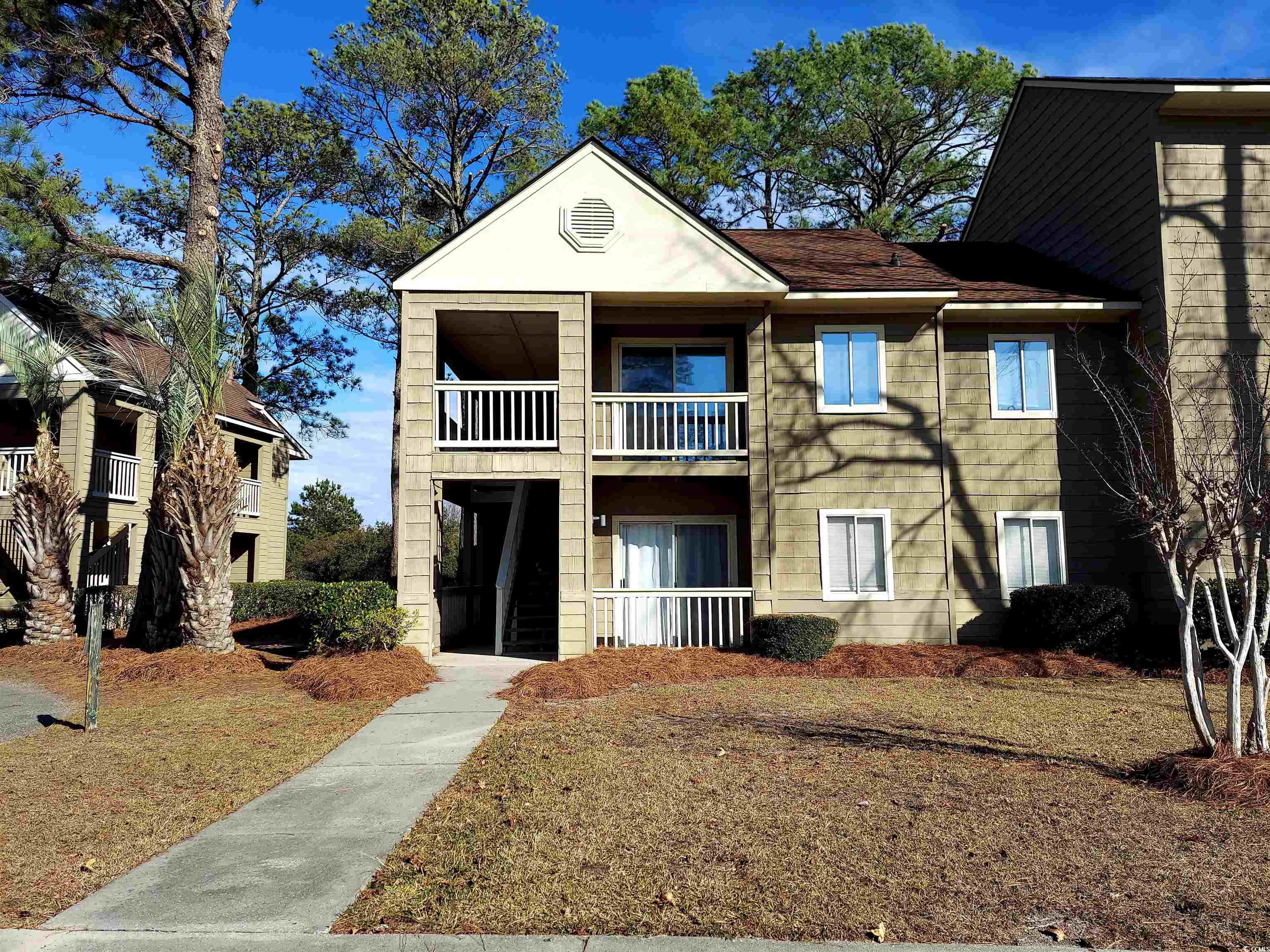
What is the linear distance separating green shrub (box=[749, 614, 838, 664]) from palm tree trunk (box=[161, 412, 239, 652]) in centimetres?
829

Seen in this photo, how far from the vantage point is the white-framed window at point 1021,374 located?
15.3 meters

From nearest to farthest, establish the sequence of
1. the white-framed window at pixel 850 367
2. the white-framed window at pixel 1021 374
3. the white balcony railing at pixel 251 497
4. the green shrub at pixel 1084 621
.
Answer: the green shrub at pixel 1084 621 → the white-framed window at pixel 850 367 → the white-framed window at pixel 1021 374 → the white balcony railing at pixel 251 497

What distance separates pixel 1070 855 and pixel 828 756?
2.64 metres

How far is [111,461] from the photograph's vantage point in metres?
22.4

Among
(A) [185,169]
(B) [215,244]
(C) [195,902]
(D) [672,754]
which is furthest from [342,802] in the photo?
(A) [185,169]

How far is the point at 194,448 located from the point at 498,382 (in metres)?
4.86

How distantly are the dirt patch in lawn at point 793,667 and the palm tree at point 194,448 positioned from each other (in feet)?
17.0

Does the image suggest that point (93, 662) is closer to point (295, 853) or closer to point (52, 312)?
point (295, 853)

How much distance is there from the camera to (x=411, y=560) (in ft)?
44.7

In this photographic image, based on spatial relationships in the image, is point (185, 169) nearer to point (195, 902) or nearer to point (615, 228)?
point (615, 228)

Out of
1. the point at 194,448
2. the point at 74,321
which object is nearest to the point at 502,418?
the point at 194,448

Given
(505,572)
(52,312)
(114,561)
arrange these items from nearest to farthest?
1. (505,572)
2. (52,312)
3. (114,561)

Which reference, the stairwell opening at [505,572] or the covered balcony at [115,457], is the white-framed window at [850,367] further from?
the covered balcony at [115,457]

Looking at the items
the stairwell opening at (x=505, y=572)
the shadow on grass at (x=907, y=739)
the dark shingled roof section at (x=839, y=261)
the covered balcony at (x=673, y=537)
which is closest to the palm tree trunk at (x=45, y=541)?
the stairwell opening at (x=505, y=572)
